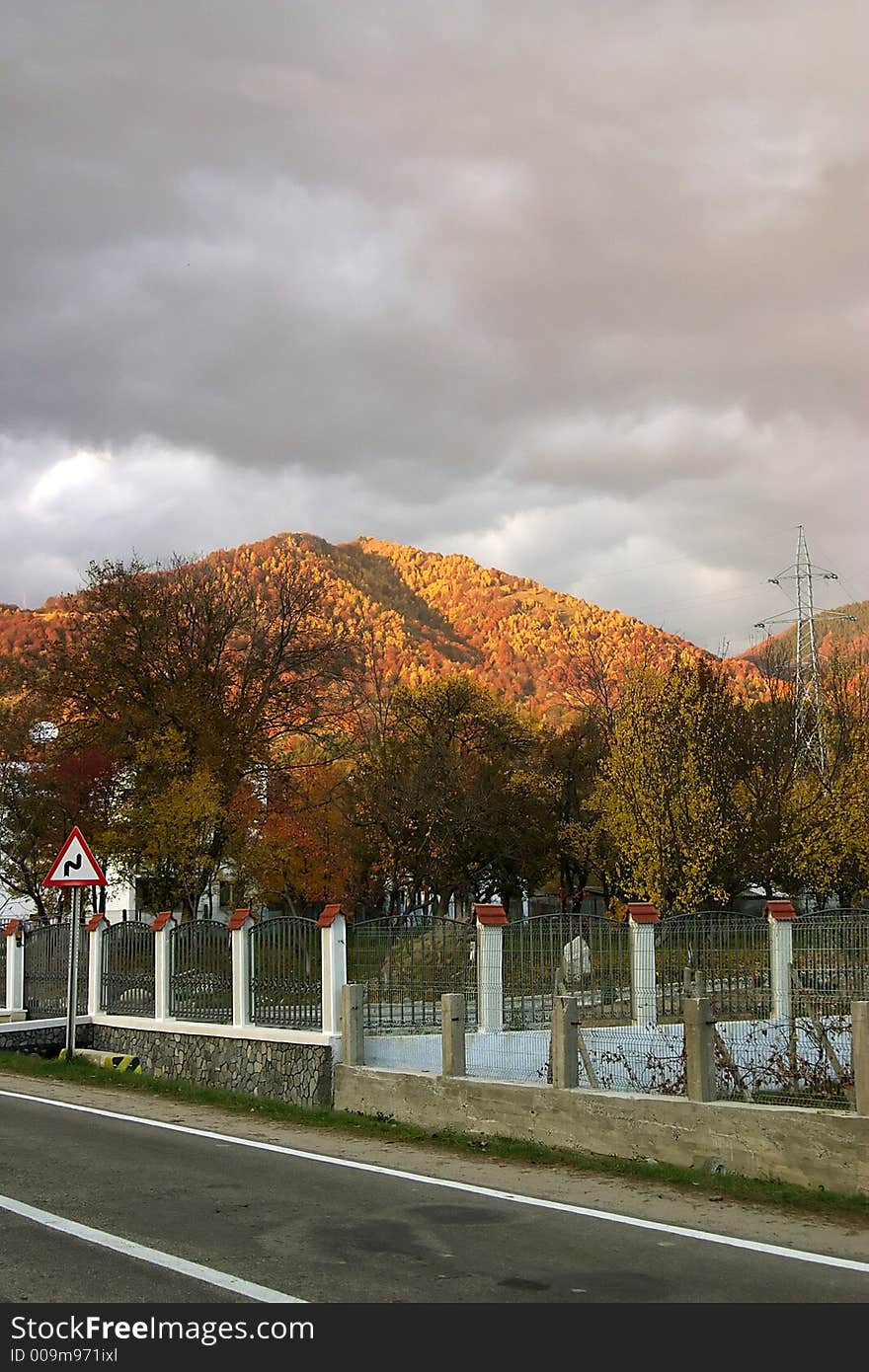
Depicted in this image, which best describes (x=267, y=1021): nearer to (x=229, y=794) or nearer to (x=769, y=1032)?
(x=769, y=1032)

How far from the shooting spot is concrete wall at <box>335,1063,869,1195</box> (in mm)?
9609

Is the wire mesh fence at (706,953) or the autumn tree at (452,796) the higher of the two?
the autumn tree at (452,796)

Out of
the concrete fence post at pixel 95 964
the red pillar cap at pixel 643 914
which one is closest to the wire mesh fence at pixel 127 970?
the concrete fence post at pixel 95 964

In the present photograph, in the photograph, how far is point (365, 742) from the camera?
71.3 m

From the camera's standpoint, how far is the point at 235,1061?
17.3 meters

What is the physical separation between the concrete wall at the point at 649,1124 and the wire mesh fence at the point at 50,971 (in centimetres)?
1054

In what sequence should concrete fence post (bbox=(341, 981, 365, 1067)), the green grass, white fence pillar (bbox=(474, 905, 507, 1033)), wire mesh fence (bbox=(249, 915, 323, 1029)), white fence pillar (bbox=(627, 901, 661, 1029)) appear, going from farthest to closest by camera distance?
wire mesh fence (bbox=(249, 915, 323, 1029)) → concrete fence post (bbox=(341, 981, 365, 1067)) → white fence pillar (bbox=(474, 905, 507, 1033)) → white fence pillar (bbox=(627, 901, 661, 1029)) → the green grass

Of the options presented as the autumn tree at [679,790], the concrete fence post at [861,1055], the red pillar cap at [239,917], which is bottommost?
the concrete fence post at [861,1055]

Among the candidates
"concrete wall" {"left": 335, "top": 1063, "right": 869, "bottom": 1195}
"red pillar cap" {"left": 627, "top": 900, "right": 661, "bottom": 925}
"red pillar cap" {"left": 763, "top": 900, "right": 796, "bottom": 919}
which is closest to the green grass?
"concrete wall" {"left": 335, "top": 1063, "right": 869, "bottom": 1195}

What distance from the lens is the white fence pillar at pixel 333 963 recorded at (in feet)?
51.0

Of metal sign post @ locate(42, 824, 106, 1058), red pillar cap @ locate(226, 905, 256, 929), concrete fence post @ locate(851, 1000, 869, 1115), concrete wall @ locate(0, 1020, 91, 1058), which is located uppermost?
metal sign post @ locate(42, 824, 106, 1058)

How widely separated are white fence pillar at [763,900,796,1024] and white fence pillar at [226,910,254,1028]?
691cm

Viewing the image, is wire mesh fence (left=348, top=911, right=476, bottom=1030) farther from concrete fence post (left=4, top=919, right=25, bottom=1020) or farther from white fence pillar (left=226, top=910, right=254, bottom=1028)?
concrete fence post (left=4, top=919, right=25, bottom=1020)

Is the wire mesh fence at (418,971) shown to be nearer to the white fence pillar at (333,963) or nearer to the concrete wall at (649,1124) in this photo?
the white fence pillar at (333,963)
